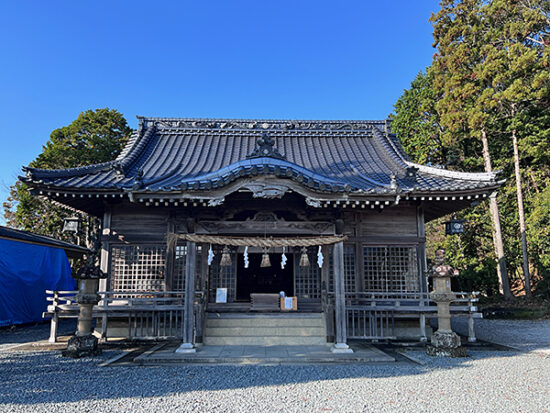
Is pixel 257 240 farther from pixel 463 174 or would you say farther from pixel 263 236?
pixel 463 174

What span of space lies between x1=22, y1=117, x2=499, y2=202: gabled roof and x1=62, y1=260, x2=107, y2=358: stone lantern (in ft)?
7.58

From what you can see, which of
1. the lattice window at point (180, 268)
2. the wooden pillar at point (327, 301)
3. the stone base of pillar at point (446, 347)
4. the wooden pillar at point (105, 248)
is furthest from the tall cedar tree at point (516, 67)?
the wooden pillar at point (105, 248)

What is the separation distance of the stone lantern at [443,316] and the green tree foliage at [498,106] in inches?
513

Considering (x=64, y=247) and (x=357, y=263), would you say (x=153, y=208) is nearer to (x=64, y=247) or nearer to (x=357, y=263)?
(x=357, y=263)

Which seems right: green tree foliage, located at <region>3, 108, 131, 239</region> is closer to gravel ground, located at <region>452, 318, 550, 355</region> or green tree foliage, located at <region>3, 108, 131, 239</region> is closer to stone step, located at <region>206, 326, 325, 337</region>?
stone step, located at <region>206, 326, 325, 337</region>

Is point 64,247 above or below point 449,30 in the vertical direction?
below

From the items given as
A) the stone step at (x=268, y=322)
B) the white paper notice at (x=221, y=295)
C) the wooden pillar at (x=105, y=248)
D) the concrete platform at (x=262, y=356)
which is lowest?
the concrete platform at (x=262, y=356)

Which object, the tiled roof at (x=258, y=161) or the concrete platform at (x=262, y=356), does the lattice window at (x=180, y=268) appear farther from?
the concrete platform at (x=262, y=356)

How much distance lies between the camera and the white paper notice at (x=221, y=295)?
36.4 feet

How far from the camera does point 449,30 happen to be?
70.2ft

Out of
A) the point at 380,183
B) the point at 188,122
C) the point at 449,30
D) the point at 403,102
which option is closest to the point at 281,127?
the point at 188,122

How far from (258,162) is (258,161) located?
0.19 feet

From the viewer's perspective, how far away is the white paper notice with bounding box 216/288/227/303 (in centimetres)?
1109

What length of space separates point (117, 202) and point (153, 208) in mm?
1104
